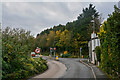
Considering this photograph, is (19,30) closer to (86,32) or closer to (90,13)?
(86,32)

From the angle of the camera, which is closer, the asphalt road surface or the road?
the road

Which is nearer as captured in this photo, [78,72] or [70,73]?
[70,73]

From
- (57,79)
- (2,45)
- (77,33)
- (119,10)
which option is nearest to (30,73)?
(57,79)

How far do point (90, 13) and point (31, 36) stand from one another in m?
43.8

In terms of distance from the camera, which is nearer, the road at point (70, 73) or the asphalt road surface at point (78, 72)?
the road at point (70, 73)

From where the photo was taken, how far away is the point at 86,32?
5281 centimetres

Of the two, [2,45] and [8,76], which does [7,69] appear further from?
[2,45]

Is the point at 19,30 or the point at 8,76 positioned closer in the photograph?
the point at 8,76

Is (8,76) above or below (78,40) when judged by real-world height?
below

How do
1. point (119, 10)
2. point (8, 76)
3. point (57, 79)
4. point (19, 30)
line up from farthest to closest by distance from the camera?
1. point (19, 30)
2. point (57, 79)
3. point (8, 76)
4. point (119, 10)

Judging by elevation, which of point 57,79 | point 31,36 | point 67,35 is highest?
point 67,35

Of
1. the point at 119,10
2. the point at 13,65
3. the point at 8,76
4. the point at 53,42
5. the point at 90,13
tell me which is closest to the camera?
the point at 119,10

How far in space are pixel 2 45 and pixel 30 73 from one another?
458cm

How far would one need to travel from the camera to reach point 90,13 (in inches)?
2302
